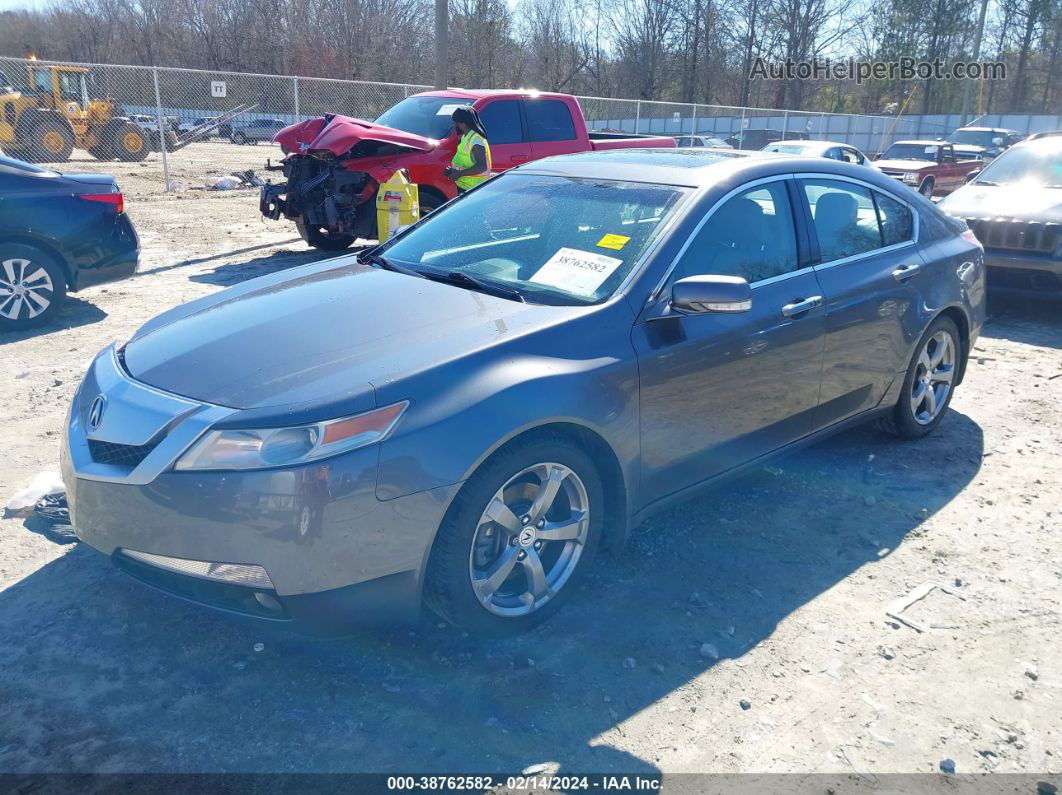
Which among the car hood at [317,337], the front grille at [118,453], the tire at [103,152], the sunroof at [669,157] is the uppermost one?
the sunroof at [669,157]

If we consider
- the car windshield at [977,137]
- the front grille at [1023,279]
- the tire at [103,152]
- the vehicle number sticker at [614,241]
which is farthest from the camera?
the tire at [103,152]

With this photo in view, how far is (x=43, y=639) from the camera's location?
3.05 m

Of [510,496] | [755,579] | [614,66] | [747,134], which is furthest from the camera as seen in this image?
[614,66]

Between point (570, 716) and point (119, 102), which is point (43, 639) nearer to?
point (570, 716)

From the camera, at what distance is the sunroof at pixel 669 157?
13.3 ft

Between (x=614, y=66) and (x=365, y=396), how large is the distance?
60.7 meters

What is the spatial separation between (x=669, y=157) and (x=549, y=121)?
7.30 m

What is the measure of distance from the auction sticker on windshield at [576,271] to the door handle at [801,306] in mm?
888

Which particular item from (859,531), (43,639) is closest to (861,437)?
(859,531)

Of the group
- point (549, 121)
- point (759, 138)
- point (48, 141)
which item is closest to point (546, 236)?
point (549, 121)

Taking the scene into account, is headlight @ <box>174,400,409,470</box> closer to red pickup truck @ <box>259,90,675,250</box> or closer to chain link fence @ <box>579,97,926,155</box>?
red pickup truck @ <box>259,90,675,250</box>

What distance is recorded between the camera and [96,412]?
9.82 feet

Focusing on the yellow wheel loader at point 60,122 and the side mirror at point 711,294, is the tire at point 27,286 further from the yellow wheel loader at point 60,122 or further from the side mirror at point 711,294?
the yellow wheel loader at point 60,122

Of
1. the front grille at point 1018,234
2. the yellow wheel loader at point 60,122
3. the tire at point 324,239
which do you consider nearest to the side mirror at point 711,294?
the front grille at point 1018,234
